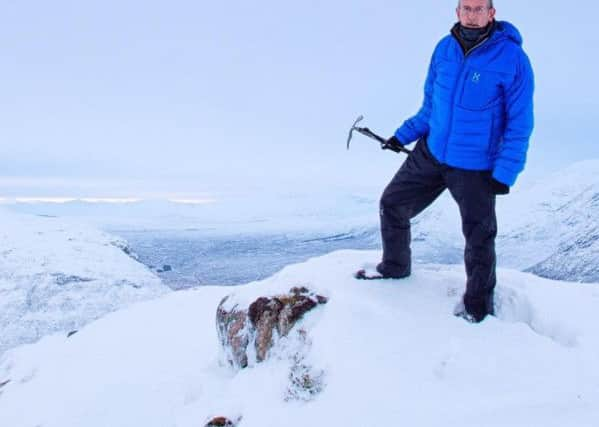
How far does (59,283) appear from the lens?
132 m

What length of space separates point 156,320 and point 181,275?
176 m

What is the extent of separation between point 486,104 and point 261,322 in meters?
4.01

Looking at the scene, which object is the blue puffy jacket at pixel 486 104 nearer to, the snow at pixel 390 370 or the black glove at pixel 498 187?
the black glove at pixel 498 187

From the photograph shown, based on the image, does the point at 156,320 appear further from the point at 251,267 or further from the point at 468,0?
the point at 251,267

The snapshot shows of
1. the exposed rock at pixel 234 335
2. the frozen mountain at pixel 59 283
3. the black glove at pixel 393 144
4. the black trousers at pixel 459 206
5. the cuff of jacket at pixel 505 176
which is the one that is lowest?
the frozen mountain at pixel 59 283

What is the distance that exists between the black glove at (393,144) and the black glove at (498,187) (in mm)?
1611

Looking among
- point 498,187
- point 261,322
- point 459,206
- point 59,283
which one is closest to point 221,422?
point 261,322

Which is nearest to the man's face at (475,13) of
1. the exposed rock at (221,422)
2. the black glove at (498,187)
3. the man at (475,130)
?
the man at (475,130)

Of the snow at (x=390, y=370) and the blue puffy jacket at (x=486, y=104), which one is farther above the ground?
the blue puffy jacket at (x=486, y=104)

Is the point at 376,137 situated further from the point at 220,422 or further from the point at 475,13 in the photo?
the point at 220,422

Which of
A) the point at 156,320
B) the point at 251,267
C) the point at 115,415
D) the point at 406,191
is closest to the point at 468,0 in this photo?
the point at 406,191

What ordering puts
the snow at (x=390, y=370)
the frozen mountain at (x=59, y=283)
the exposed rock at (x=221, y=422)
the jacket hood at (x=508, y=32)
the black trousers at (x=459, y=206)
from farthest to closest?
the frozen mountain at (x=59, y=283) → the black trousers at (x=459, y=206) → the exposed rock at (x=221, y=422) → the jacket hood at (x=508, y=32) → the snow at (x=390, y=370)

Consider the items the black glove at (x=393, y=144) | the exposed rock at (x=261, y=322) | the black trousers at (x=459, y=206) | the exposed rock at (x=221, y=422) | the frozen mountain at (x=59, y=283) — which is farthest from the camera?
the frozen mountain at (x=59, y=283)

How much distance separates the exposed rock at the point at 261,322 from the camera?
21.0 feet
